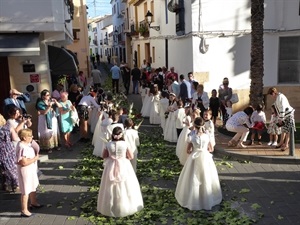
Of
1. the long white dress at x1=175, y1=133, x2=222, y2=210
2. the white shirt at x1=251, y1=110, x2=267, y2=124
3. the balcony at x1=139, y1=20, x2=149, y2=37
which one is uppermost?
the balcony at x1=139, y1=20, x2=149, y2=37

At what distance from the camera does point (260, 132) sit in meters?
10.0

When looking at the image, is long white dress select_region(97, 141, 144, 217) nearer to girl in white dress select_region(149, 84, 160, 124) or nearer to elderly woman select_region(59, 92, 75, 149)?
elderly woman select_region(59, 92, 75, 149)

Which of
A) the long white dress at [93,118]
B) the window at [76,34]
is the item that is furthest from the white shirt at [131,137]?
the window at [76,34]

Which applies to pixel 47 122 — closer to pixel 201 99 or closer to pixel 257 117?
pixel 201 99

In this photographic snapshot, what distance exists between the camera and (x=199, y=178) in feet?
21.2

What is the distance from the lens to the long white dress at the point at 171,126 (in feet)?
35.1

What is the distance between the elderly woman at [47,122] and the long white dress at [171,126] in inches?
124

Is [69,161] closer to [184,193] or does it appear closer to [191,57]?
[184,193]

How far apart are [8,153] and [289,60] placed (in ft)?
38.2

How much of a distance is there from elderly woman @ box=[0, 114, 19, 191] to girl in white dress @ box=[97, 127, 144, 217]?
7.04ft

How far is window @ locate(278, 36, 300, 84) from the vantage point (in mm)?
14663

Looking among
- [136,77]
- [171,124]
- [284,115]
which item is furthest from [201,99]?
[136,77]

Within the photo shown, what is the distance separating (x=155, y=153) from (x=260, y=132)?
9.45ft

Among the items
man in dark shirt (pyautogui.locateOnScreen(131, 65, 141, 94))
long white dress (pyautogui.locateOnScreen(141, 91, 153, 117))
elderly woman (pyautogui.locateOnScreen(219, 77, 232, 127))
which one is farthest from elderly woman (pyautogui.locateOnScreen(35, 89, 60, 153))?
man in dark shirt (pyautogui.locateOnScreen(131, 65, 141, 94))
